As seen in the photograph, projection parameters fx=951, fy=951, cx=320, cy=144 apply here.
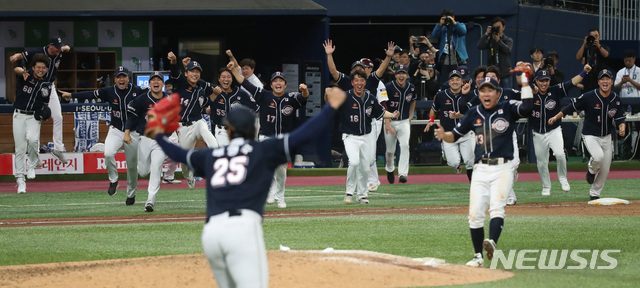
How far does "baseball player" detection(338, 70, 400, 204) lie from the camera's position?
15602 millimetres

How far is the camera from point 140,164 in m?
15.1

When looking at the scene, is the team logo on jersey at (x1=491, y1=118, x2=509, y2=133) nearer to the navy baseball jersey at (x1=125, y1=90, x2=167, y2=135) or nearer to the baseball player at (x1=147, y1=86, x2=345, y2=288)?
the baseball player at (x1=147, y1=86, x2=345, y2=288)

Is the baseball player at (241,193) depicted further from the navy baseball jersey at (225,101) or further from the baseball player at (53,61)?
the baseball player at (53,61)

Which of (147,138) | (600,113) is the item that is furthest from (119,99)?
(600,113)

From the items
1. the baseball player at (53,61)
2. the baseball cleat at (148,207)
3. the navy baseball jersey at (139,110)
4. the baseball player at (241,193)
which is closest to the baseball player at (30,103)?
the baseball player at (53,61)

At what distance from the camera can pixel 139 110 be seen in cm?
1485

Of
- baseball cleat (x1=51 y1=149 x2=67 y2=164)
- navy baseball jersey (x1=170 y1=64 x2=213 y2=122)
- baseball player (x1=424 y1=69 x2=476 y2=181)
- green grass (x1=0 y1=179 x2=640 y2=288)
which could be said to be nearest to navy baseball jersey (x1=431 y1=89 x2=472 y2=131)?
baseball player (x1=424 y1=69 x2=476 y2=181)

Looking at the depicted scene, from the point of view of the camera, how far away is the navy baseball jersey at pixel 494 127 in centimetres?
973

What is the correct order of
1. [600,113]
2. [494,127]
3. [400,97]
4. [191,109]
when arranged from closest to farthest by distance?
[494,127], [600,113], [191,109], [400,97]

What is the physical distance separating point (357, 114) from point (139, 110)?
11.5ft

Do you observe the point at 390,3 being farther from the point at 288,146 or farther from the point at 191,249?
the point at 288,146

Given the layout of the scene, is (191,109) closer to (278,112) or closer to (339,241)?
(278,112)

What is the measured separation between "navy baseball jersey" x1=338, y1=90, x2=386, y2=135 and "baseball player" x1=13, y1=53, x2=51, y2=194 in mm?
5989

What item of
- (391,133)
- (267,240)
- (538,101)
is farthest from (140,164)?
(538,101)
